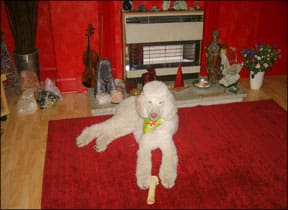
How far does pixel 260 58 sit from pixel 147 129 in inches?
81.4

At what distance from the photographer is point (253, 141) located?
3252mm

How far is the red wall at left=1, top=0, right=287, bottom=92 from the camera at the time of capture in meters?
3.93

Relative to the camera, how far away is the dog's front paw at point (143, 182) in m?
2.57

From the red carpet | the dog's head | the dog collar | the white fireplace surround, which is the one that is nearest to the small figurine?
the white fireplace surround

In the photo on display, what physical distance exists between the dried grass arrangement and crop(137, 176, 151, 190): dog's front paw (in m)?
2.39

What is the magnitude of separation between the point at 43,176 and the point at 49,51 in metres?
2.15

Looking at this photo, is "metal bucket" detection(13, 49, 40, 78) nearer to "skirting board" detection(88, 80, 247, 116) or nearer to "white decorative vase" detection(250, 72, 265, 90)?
"skirting board" detection(88, 80, 247, 116)

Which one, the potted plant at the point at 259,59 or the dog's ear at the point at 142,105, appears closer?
the dog's ear at the point at 142,105

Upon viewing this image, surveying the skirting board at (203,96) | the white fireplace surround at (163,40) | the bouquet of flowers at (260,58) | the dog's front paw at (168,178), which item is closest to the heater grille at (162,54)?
the white fireplace surround at (163,40)

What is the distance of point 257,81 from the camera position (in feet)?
14.2

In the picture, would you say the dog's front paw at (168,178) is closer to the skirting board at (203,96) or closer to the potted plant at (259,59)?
the skirting board at (203,96)

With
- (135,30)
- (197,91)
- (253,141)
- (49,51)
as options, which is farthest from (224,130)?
(49,51)

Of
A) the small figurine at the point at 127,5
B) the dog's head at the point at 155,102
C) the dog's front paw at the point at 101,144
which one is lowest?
the dog's front paw at the point at 101,144

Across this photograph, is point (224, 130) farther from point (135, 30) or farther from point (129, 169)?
point (135, 30)
